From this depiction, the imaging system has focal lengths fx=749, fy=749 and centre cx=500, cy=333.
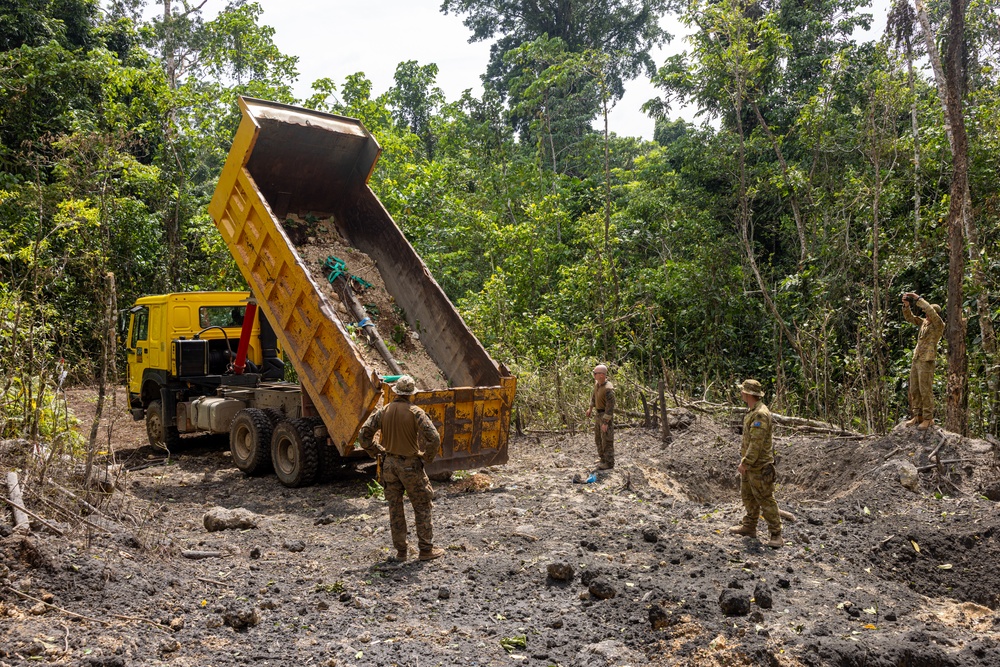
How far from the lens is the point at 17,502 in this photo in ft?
15.8

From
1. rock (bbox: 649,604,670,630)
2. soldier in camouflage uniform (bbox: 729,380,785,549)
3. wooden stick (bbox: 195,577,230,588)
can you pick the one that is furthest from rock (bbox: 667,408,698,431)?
wooden stick (bbox: 195,577,230,588)

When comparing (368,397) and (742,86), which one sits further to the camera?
(742,86)

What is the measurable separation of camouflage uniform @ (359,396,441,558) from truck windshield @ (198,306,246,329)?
18.5 feet

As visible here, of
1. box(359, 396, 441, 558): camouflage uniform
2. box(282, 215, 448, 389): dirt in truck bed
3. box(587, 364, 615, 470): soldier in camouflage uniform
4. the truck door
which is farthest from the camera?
the truck door

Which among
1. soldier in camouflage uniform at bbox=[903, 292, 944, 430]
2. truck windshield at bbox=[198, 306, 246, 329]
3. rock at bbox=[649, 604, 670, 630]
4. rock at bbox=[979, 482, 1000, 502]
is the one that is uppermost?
truck windshield at bbox=[198, 306, 246, 329]

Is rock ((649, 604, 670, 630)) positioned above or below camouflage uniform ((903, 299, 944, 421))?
below

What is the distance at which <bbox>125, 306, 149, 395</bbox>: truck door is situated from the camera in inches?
416

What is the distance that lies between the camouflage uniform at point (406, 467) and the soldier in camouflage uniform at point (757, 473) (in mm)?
2500

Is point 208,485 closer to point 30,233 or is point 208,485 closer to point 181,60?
point 30,233

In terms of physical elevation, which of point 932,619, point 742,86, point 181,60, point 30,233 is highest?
point 181,60

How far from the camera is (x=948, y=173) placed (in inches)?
470

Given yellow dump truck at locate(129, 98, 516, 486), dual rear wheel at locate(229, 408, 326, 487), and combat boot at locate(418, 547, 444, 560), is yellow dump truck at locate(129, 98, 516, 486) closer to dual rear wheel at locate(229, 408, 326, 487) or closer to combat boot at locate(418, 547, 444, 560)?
dual rear wheel at locate(229, 408, 326, 487)

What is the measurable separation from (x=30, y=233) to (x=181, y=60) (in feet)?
35.6

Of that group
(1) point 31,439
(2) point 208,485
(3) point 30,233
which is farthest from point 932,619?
(3) point 30,233
